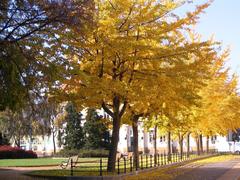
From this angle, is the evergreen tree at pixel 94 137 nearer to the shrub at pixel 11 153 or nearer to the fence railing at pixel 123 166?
the shrub at pixel 11 153

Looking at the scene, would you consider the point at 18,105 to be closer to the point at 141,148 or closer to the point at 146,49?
the point at 146,49

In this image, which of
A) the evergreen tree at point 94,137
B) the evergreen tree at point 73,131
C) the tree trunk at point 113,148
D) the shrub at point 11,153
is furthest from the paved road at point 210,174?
the evergreen tree at point 73,131

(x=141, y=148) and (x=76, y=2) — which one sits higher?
(x=76, y=2)

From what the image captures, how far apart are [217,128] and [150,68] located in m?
25.9

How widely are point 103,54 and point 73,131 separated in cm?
5351

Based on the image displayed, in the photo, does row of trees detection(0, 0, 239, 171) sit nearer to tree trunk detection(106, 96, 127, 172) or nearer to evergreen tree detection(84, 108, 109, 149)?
A: tree trunk detection(106, 96, 127, 172)

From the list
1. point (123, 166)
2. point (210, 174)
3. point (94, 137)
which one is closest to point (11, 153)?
point (94, 137)

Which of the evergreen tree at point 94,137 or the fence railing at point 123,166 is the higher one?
the evergreen tree at point 94,137

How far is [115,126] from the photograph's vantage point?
945 inches

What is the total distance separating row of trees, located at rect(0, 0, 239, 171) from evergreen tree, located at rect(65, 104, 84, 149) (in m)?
47.6

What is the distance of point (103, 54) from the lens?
20391 millimetres

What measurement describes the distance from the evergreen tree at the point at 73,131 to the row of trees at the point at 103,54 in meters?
47.6

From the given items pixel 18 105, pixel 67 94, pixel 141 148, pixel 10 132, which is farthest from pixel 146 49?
pixel 141 148

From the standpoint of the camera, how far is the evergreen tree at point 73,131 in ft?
236
